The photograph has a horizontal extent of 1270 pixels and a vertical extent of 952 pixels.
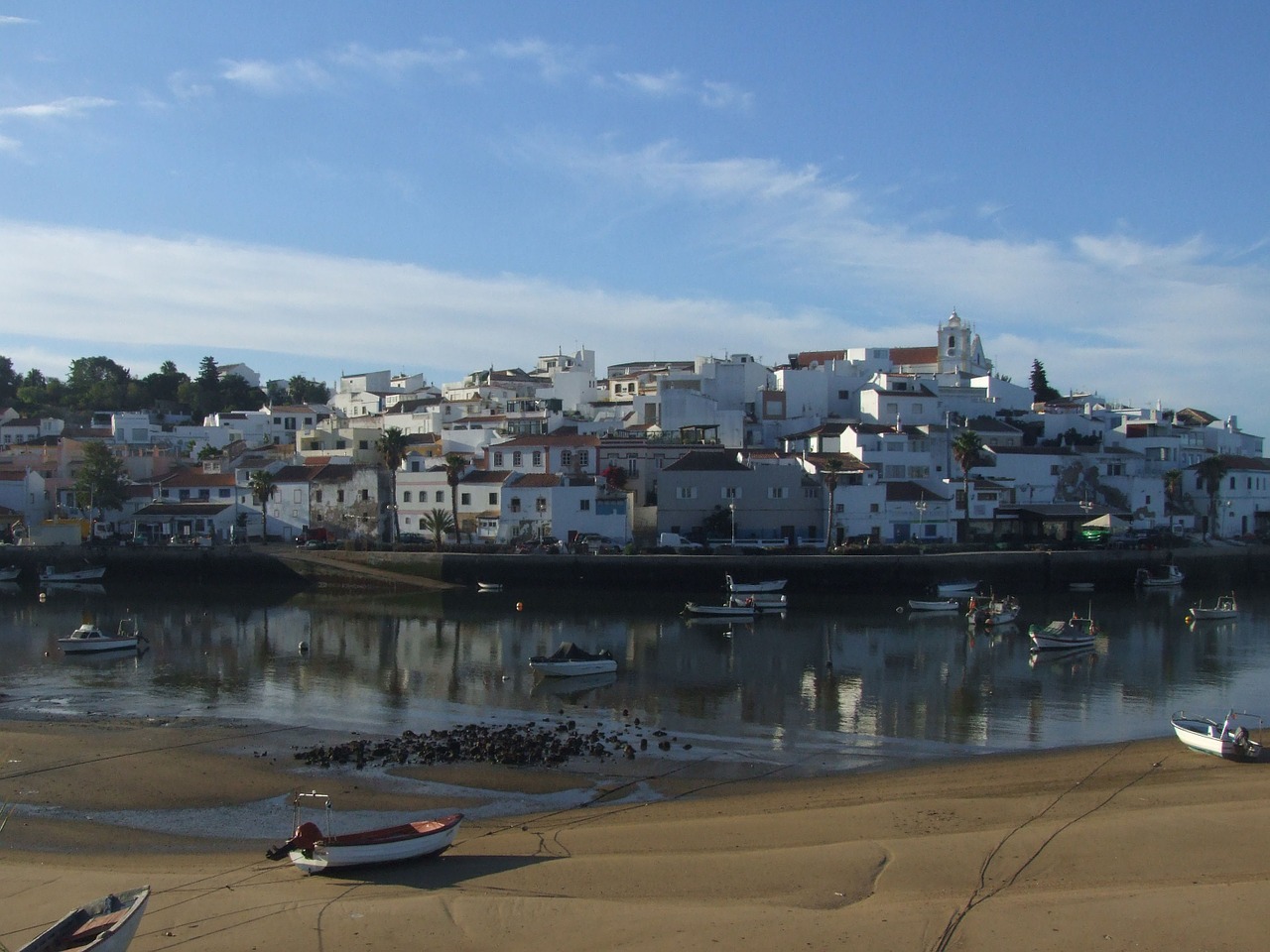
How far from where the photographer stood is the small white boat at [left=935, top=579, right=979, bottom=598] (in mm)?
49438

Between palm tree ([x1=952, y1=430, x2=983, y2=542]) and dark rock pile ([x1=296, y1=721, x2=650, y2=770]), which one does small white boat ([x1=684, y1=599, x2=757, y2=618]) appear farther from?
dark rock pile ([x1=296, y1=721, x2=650, y2=770])

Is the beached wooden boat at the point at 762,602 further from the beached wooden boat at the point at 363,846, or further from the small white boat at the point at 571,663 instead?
the beached wooden boat at the point at 363,846

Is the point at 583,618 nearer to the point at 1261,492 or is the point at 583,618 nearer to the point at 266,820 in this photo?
the point at 266,820

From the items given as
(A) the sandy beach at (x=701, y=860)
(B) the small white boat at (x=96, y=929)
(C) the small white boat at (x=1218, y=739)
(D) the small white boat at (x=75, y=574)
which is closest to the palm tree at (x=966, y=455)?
(C) the small white boat at (x=1218, y=739)

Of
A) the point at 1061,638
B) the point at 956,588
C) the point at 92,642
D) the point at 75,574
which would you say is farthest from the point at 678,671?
the point at 75,574

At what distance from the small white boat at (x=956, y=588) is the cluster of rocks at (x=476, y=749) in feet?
93.8

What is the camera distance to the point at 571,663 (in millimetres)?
31578

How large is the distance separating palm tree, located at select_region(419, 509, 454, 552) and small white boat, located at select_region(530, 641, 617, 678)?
82.5 feet

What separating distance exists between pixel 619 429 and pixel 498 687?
143ft

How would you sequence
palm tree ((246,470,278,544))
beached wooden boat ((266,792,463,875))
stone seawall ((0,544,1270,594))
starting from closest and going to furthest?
beached wooden boat ((266,792,463,875)) → stone seawall ((0,544,1270,594)) → palm tree ((246,470,278,544))

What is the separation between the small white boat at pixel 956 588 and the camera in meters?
49.4

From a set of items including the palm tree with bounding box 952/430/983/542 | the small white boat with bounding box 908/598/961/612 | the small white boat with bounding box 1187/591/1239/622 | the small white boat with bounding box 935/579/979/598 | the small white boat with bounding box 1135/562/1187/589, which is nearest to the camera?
the small white boat with bounding box 1187/591/1239/622

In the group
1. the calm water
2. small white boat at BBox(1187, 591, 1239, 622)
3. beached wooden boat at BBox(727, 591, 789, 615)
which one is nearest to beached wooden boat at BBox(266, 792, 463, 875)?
the calm water

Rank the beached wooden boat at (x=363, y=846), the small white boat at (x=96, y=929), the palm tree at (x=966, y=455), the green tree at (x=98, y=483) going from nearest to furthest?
the small white boat at (x=96, y=929) → the beached wooden boat at (x=363, y=846) → the palm tree at (x=966, y=455) → the green tree at (x=98, y=483)
